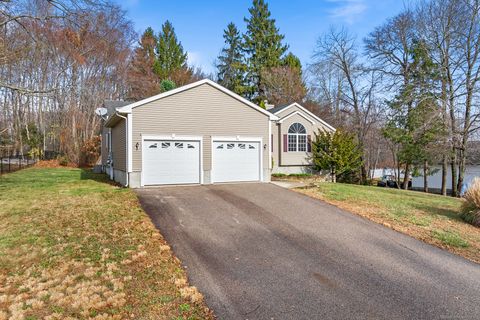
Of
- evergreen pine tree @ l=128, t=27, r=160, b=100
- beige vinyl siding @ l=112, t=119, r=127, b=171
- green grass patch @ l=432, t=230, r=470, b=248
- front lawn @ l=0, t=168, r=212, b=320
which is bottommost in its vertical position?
green grass patch @ l=432, t=230, r=470, b=248

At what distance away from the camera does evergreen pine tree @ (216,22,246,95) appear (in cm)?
3659

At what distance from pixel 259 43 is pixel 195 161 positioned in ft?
89.1

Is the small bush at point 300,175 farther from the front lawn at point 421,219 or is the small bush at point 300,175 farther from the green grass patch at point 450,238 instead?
the green grass patch at point 450,238

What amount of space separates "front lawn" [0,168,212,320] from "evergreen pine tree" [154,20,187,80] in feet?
95.6

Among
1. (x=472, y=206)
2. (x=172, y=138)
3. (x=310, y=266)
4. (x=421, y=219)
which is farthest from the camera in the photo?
(x=172, y=138)

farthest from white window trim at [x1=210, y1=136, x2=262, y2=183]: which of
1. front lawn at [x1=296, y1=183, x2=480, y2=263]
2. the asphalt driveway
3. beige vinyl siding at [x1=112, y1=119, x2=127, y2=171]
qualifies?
the asphalt driveway

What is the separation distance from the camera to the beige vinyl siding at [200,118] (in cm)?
1226

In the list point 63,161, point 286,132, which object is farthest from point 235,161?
point 63,161

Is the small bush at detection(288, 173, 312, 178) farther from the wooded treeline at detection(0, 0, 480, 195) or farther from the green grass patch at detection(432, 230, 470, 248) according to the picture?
the green grass patch at detection(432, 230, 470, 248)

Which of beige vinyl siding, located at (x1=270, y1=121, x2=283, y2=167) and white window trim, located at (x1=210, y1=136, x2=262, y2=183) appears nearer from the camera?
white window trim, located at (x1=210, y1=136, x2=262, y2=183)

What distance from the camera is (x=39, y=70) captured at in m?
27.0

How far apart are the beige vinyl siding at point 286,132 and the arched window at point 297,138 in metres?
0.26

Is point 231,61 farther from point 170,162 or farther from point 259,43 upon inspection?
point 170,162

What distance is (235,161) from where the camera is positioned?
13836 millimetres
